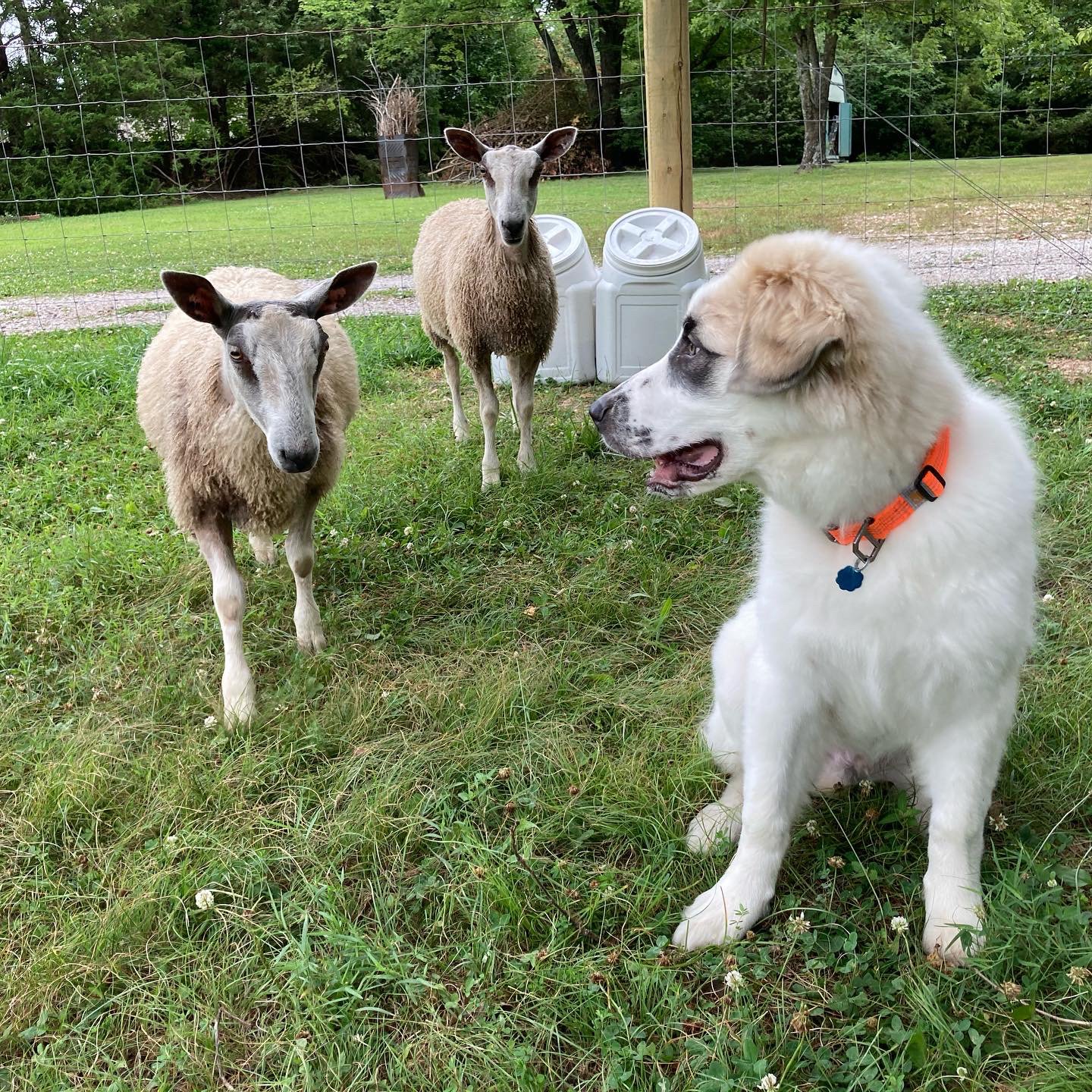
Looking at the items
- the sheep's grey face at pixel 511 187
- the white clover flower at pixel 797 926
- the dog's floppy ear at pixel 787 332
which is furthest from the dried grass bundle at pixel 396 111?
the white clover flower at pixel 797 926

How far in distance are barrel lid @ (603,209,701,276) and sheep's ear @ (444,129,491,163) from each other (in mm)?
1289

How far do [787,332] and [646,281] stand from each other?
14.3ft

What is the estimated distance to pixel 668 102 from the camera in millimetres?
5988

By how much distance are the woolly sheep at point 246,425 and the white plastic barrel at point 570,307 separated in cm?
270

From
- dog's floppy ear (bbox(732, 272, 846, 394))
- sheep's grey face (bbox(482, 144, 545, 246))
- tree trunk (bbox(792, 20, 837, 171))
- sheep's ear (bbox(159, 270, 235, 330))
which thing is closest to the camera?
dog's floppy ear (bbox(732, 272, 846, 394))

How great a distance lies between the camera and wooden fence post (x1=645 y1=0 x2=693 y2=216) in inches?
230

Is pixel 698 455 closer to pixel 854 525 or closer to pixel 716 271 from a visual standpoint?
pixel 854 525

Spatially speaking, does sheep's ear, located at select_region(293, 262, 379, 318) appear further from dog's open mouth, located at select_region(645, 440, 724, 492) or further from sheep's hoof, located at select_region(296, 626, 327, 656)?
dog's open mouth, located at select_region(645, 440, 724, 492)

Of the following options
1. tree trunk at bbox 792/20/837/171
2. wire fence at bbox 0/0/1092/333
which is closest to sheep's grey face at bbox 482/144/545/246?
wire fence at bbox 0/0/1092/333

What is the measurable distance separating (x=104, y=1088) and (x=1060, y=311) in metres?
7.55

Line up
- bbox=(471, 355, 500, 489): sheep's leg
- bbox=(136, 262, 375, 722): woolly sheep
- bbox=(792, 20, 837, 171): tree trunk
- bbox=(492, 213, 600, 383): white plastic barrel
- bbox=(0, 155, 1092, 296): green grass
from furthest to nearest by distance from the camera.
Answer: bbox=(792, 20, 837, 171): tree trunk → bbox=(0, 155, 1092, 296): green grass → bbox=(492, 213, 600, 383): white plastic barrel → bbox=(471, 355, 500, 489): sheep's leg → bbox=(136, 262, 375, 722): woolly sheep

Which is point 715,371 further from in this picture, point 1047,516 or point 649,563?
point 1047,516

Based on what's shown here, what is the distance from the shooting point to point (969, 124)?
84.9 ft

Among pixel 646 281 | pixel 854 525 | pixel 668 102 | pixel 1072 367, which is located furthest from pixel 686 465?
pixel 668 102
